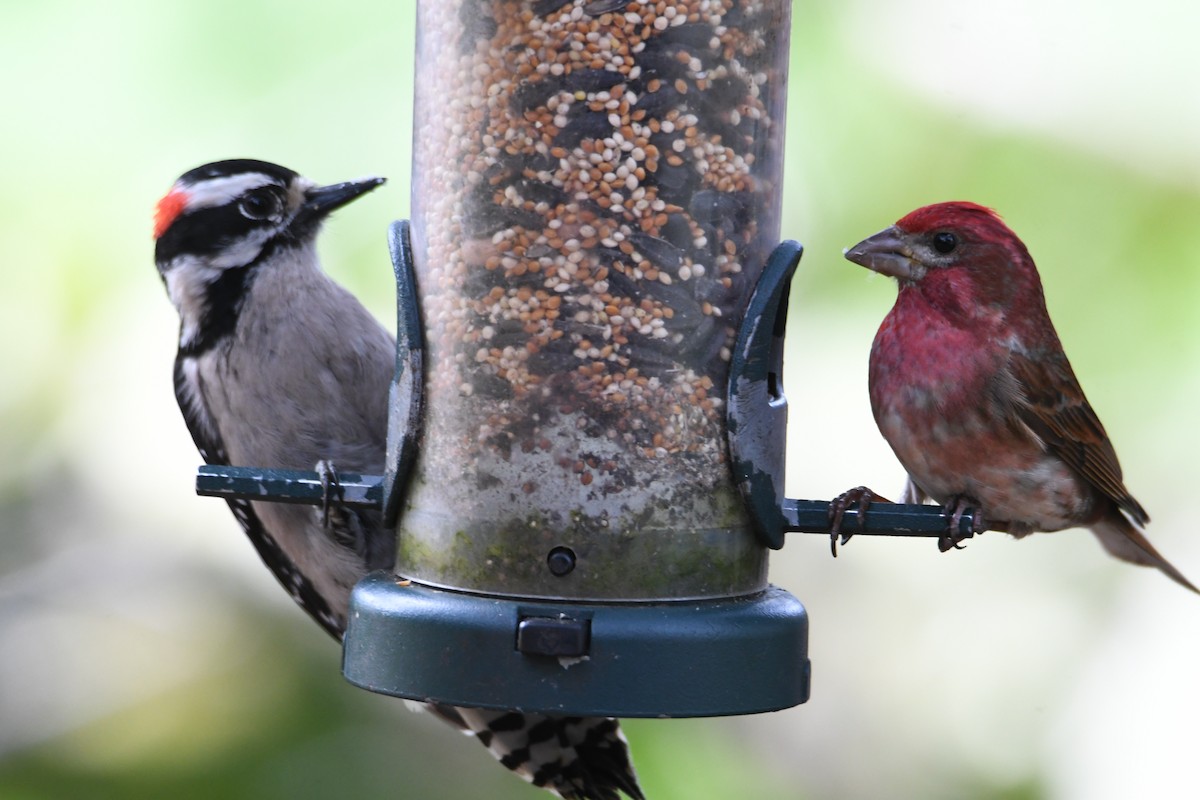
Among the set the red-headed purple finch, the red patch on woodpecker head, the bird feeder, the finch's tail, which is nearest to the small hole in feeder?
the bird feeder

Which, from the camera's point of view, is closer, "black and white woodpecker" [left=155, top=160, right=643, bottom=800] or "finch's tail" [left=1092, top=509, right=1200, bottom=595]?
"black and white woodpecker" [left=155, top=160, right=643, bottom=800]

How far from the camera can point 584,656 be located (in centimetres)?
452

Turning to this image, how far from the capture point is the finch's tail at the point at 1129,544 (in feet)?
20.8

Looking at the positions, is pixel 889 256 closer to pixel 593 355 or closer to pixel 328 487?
pixel 593 355

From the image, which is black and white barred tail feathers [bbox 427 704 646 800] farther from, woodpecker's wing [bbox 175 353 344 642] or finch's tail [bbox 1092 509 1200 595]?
finch's tail [bbox 1092 509 1200 595]

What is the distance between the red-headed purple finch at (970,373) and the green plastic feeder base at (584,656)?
124 cm

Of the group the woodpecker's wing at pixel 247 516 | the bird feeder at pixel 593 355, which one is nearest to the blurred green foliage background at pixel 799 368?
the woodpecker's wing at pixel 247 516

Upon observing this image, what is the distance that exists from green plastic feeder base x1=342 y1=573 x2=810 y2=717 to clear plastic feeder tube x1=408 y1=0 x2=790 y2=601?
121 millimetres

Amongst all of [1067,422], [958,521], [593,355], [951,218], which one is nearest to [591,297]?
[593,355]

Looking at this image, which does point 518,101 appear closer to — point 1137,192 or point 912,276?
point 912,276

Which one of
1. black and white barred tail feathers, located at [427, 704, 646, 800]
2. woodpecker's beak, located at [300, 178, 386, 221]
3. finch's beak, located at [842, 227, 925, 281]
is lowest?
black and white barred tail feathers, located at [427, 704, 646, 800]

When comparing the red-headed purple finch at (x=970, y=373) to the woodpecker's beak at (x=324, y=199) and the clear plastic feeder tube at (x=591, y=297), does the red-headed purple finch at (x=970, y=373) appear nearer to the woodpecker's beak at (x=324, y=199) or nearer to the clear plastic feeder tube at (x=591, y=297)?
the clear plastic feeder tube at (x=591, y=297)

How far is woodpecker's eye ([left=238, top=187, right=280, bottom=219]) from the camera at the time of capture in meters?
6.21

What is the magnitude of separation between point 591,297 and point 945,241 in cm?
150
